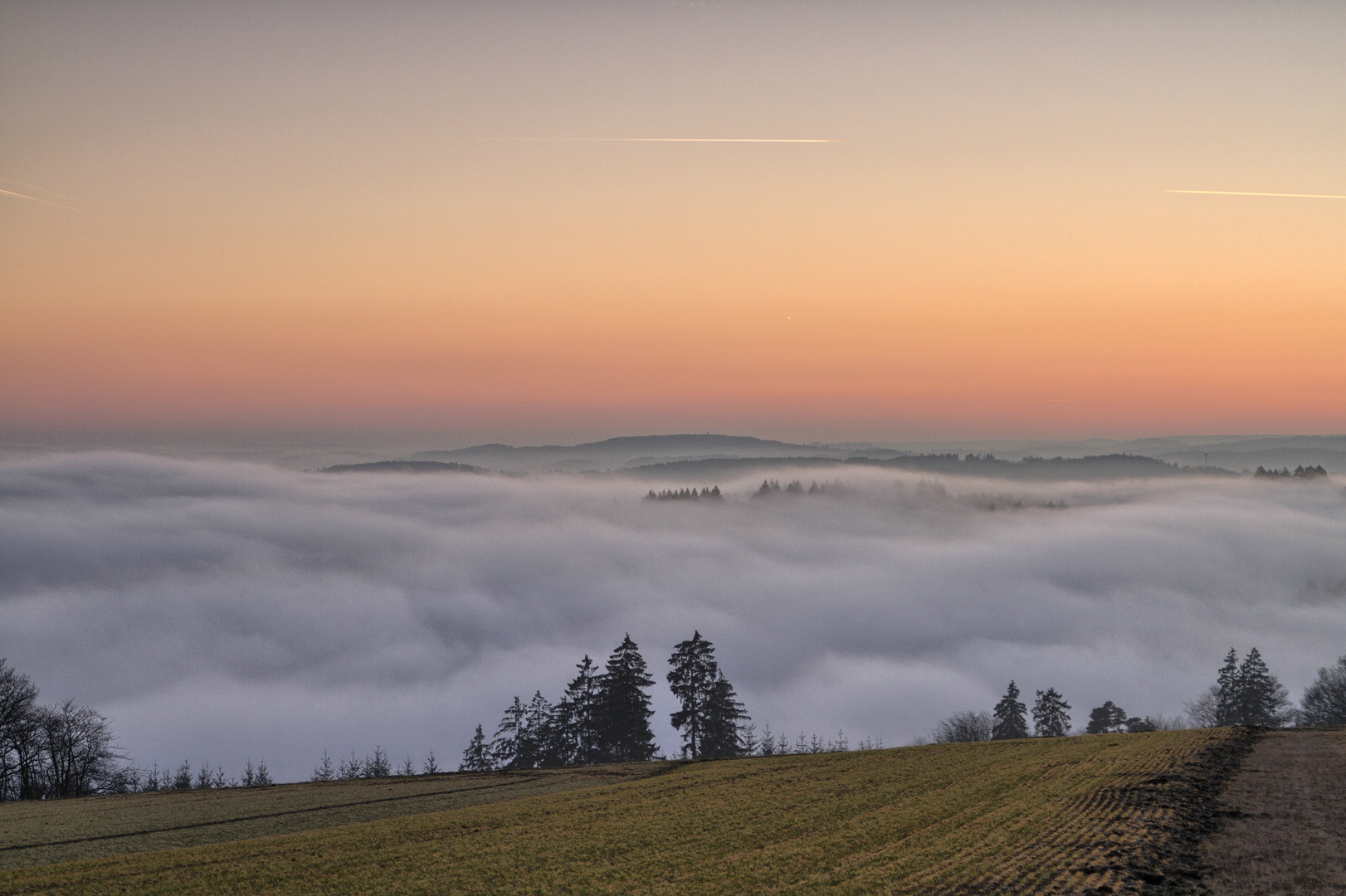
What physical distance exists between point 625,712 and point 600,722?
2835 millimetres

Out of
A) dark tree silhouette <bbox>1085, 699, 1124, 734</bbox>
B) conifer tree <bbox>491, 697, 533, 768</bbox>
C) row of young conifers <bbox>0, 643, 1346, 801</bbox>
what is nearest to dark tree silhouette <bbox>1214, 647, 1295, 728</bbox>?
row of young conifers <bbox>0, 643, 1346, 801</bbox>

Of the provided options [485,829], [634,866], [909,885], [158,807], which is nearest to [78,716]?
[158,807]

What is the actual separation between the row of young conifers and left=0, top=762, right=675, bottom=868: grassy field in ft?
27.2

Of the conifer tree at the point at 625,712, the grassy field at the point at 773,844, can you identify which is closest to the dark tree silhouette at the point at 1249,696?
the grassy field at the point at 773,844

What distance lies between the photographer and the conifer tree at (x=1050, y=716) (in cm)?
10769

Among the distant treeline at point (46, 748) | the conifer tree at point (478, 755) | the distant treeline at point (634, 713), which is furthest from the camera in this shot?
the conifer tree at point (478, 755)

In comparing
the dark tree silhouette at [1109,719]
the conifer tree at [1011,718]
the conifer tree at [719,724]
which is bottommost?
the dark tree silhouette at [1109,719]

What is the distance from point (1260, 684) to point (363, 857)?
348ft

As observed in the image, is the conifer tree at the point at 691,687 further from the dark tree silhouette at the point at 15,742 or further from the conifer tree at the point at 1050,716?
the dark tree silhouette at the point at 15,742

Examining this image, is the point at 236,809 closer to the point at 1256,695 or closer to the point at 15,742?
the point at 15,742

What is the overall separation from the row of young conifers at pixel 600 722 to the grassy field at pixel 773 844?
3070 cm

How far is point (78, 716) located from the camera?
8231 centimetres

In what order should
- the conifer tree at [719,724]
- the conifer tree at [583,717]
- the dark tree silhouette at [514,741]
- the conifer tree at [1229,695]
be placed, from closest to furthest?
1. the conifer tree at [719,724]
2. the conifer tree at [583,717]
3. the dark tree silhouette at [514,741]
4. the conifer tree at [1229,695]

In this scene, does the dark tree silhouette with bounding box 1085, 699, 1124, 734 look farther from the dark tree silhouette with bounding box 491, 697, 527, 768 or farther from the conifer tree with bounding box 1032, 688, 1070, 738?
the dark tree silhouette with bounding box 491, 697, 527, 768
